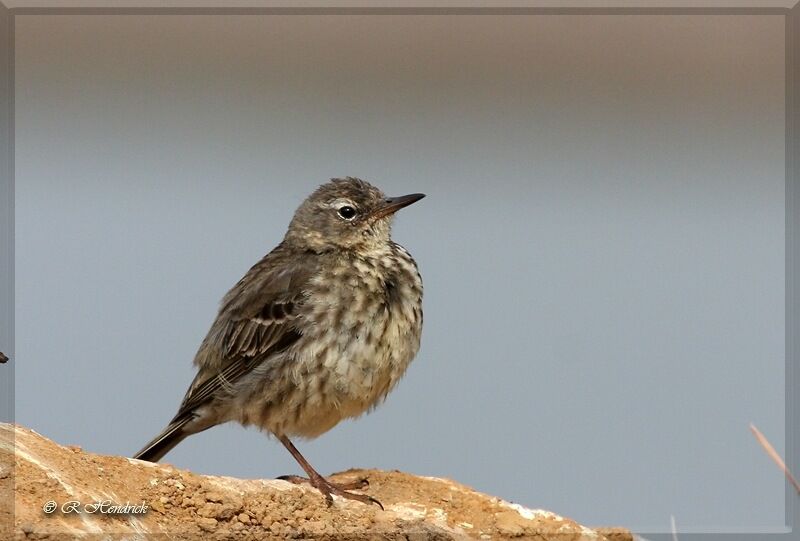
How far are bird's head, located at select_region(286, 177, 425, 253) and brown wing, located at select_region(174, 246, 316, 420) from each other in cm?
12

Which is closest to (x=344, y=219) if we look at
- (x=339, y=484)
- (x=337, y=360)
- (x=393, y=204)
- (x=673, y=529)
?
(x=393, y=204)

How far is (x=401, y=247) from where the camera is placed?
570 cm

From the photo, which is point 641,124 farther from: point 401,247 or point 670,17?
point 401,247

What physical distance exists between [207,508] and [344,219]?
1629mm

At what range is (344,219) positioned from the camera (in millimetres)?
5680

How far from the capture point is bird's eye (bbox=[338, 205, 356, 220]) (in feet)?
18.5

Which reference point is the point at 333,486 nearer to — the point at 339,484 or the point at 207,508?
the point at 339,484

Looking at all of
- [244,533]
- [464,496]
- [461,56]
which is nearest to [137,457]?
[244,533]

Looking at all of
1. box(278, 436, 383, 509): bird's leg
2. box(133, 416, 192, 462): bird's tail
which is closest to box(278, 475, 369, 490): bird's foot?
box(278, 436, 383, 509): bird's leg

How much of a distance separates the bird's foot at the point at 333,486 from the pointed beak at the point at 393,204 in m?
1.20

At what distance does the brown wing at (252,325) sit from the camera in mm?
5477

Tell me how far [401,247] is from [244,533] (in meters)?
1.65
